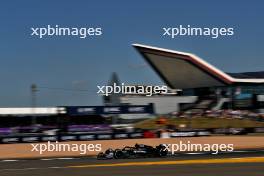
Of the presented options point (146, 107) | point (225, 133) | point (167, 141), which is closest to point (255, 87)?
point (146, 107)

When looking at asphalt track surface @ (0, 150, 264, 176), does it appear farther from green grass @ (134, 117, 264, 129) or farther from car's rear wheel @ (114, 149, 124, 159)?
green grass @ (134, 117, 264, 129)

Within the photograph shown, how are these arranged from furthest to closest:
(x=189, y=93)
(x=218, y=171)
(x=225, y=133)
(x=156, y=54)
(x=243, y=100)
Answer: (x=189, y=93) → (x=156, y=54) → (x=243, y=100) → (x=225, y=133) → (x=218, y=171)

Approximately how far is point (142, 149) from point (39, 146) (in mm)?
10405

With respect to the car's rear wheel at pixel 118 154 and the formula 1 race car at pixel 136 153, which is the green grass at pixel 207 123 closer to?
the formula 1 race car at pixel 136 153

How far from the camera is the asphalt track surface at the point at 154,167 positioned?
51.4ft

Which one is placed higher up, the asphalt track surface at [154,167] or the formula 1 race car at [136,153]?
the formula 1 race car at [136,153]

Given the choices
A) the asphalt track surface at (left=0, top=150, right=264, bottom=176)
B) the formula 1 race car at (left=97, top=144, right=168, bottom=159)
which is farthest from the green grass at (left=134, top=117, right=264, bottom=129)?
the asphalt track surface at (left=0, top=150, right=264, bottom=176)

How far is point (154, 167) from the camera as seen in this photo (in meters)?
17.4

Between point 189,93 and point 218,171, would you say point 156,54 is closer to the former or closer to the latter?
point 189,93

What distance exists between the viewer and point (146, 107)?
44875mm

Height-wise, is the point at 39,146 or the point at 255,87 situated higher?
the point at 255,87

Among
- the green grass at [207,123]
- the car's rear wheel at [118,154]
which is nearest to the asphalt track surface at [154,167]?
the car's rear wheel at [118,154]

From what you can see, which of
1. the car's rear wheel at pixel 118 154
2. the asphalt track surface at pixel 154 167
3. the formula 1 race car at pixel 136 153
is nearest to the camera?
the asphalt track surface at pixel 154 167

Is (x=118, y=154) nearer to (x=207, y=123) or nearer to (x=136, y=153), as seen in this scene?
(x=136, y=153)
